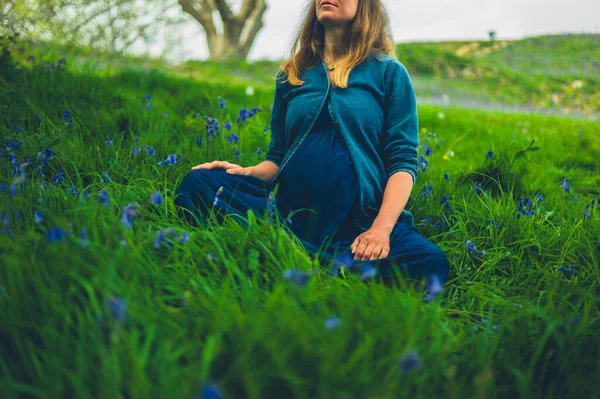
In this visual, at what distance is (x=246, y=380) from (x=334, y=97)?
162 cm

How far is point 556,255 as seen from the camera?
222cm

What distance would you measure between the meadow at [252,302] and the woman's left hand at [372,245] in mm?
123

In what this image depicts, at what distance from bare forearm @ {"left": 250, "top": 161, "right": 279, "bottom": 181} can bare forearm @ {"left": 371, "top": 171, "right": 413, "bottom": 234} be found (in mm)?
675

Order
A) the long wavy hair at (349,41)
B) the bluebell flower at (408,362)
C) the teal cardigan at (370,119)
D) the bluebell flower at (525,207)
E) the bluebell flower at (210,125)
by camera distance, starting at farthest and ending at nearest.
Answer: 1. the bluebell flower at (210,125)
2. the bluebell flower at (525,207)
3. the long wavy hair at (349,41)
4. the teal cardigan at (370,119)
5. the bluebell flower at (408,362)

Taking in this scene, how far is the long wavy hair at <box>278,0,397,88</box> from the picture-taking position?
2.42 metres

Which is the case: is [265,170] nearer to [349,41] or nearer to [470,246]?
[349,41]

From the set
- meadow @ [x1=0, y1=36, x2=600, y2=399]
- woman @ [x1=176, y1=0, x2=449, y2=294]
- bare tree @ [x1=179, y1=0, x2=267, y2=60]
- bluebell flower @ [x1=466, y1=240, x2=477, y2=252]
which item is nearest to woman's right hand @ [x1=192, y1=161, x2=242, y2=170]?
woman @ [x1=176, y1=0, x2=449, y2=294]

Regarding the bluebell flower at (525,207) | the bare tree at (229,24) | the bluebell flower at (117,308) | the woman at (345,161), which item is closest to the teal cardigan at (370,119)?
the woman at (345,161)

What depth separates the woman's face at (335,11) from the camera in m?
2.32

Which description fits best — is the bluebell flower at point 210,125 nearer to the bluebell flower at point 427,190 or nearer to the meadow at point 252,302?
the meadow at point 252,302

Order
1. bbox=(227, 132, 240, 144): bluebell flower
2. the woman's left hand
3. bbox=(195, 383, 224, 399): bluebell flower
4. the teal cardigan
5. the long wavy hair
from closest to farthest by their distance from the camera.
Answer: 1. bbox=(195, 383, 224, 399): bluebell flower
2. the woman's left hand
3. the teal cardigan
4. the long wavy hair
5. bbox=(227, 132, 240, 144): bluebell flower

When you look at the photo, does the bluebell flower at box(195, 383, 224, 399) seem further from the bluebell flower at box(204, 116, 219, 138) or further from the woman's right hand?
the bluebell flower at box(204, 116, 219, 138)

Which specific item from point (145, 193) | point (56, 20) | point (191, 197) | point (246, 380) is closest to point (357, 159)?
point (191, 197)

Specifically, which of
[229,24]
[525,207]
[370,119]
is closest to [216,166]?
[370,119]
